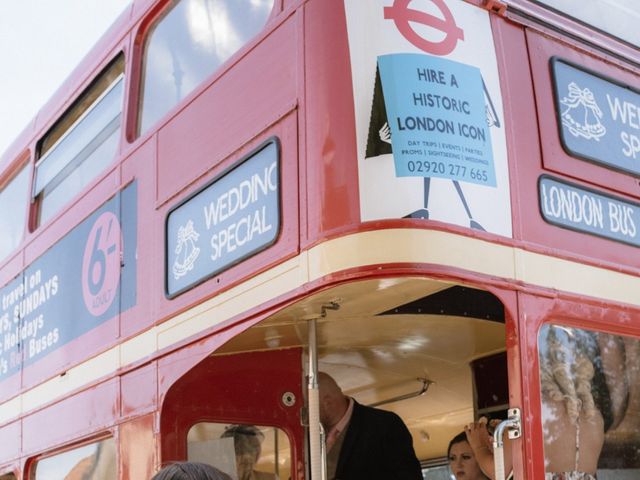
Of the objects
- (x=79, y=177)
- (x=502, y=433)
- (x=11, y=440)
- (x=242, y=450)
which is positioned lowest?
(x=502, y=433)

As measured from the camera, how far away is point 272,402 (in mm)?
4703

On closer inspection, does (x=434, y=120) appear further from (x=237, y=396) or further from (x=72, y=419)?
(x=72, y=419)

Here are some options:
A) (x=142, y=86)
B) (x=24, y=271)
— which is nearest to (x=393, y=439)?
(x=142, y=86)

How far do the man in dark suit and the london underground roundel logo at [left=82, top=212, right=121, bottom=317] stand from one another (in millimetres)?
1096

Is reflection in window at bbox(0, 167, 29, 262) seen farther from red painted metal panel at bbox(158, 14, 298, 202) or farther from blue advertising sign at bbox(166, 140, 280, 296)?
blue advertising sign at bbox(166, 140, 280, 296)

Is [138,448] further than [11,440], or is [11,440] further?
A: [11,440]

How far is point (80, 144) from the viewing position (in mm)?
5715

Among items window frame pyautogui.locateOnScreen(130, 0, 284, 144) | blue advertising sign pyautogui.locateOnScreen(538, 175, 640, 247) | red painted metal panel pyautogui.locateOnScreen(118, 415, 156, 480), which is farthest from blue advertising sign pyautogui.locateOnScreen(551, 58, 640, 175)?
red painted metal panel pyautogui.locateOnScreen(118, 415, 156, 480)

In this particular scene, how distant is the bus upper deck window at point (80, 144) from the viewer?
17.5ft

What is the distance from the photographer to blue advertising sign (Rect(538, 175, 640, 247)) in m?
3.72

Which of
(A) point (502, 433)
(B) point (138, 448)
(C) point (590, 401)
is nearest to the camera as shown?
(A) point (502, 433)

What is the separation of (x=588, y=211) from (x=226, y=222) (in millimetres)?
1361

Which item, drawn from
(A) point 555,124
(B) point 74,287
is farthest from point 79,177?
(A) point 555,124

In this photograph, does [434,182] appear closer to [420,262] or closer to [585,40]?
[420,262]
